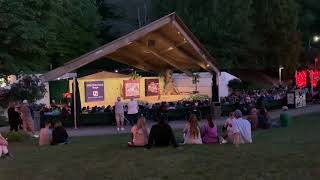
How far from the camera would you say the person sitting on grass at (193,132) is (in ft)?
52.9

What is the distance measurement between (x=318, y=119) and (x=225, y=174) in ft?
59.8

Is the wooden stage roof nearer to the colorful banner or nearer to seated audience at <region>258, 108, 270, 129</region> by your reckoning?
the colorful banner

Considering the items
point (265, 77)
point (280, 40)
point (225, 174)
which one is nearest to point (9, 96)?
point (225, 174)

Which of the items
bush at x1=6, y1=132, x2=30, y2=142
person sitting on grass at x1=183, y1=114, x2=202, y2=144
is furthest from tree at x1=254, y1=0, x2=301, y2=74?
person sitting on grass at x1=183, y1=114, x2=202, y2=144

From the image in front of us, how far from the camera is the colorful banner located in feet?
107

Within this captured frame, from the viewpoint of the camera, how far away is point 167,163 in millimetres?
12188

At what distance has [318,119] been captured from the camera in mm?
27469

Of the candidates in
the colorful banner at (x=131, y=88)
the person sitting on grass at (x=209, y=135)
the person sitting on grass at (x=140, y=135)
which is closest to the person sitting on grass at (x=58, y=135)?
the person sitting on grass at (x=140, y=135)

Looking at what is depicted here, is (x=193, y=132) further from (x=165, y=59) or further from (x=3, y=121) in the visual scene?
(x=165, y=59)

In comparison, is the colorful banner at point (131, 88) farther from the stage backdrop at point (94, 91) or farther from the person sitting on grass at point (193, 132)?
the person sitting on grass at point (193, 132)

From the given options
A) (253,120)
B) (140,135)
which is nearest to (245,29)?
(253,120)

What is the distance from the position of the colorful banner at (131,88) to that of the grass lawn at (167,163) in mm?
15920

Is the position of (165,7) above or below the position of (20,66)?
above

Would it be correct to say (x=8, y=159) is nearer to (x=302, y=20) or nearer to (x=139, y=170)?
(x=139, y=170)
